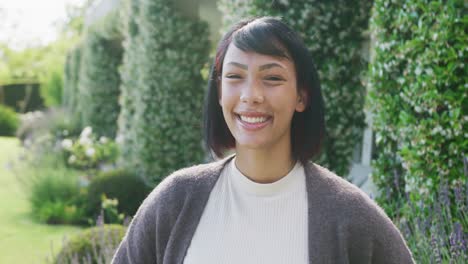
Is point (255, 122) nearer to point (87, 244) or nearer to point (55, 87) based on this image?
point (87, 244)

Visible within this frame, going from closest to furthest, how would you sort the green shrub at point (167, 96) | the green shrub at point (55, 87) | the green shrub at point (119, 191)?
the green shrub at point (119, 191) → the green shrub at point (167, 96) → the green shrub at point (55, 87)

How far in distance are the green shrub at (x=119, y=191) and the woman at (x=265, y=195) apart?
493 centimetres

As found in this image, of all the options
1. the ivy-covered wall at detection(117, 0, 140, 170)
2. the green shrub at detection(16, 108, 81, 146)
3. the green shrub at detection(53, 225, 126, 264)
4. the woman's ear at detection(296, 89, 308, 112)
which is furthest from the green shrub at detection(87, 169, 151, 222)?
the green shrub at detection(16, 108, 81, 146)

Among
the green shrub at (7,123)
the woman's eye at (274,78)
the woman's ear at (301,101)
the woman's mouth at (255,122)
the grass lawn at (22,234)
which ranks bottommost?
the green shrub at (7,123)

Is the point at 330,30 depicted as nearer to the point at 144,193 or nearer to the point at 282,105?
the point at 282,105

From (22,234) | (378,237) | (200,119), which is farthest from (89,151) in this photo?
(378,237)

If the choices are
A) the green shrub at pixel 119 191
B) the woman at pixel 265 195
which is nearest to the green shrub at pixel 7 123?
the green shrub at pixel 119 191

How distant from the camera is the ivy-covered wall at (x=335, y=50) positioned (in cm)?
397

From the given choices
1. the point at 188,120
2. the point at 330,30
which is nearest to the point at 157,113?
the point at 188,120

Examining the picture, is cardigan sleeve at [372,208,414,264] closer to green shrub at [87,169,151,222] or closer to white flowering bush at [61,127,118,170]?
green shrub at [87,169,151,222]

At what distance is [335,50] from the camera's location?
4000 millimetres

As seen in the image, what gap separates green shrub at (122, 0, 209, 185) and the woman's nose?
17.5 feet

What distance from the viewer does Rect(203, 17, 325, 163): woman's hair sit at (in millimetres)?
1497

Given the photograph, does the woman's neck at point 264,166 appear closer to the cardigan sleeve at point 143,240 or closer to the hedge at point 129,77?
the cardigan sleeve at point 143,240
